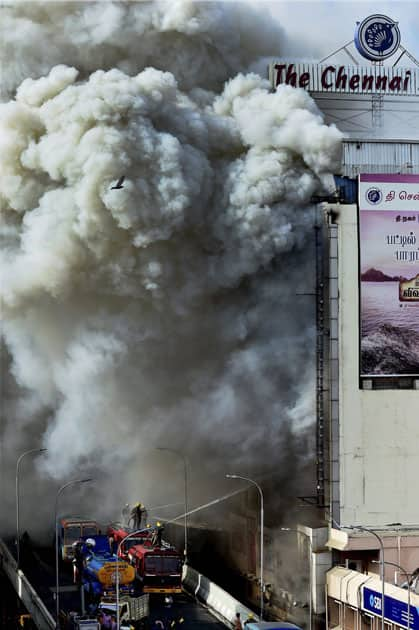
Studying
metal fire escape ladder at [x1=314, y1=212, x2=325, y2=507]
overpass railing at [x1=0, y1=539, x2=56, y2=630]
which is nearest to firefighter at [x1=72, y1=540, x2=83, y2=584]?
overpass railing at [x1=0, y1=539, x2=56, y2=630]

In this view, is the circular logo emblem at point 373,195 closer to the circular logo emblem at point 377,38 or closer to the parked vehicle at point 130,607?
the circular logo emblem at point 377,38

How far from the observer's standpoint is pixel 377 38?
5162 cm

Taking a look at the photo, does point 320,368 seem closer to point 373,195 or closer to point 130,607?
point 373,195

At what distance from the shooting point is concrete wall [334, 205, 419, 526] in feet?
164

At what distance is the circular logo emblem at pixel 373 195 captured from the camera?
50.1 meters

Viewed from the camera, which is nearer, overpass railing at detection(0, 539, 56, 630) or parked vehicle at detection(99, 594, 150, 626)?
parked vehicle at detection(99, 594, 150, 626)

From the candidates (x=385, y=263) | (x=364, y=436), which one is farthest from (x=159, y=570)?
(x=385, y=263)

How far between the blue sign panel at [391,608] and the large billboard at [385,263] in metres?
9.52

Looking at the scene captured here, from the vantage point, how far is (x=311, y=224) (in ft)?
168

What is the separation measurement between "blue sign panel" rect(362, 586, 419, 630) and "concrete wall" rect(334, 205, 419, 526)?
4831 millimetres

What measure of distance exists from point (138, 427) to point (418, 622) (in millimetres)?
18230

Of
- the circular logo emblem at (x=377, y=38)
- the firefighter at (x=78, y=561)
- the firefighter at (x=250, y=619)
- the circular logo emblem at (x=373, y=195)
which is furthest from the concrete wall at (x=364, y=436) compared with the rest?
the firefighter at (x=78, y=561)

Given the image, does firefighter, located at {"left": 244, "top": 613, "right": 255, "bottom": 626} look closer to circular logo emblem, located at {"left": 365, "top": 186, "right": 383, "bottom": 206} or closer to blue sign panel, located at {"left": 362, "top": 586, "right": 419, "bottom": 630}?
blue sign panel, located at {"left": 362, "top": 586, "right": 419, "bottom": 630}

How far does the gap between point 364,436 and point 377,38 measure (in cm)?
1705
